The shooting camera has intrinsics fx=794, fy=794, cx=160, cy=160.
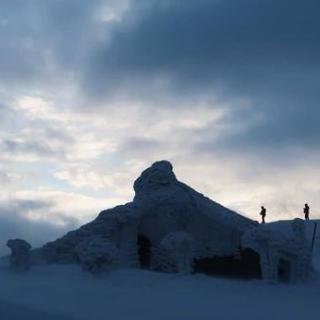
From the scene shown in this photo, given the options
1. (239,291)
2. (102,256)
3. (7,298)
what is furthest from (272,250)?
(7,298)

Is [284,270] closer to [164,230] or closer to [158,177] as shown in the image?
[164,230]

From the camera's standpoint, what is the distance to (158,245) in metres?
35.0

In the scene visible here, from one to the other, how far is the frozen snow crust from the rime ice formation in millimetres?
4303

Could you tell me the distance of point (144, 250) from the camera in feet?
117

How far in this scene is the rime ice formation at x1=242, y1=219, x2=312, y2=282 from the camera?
29.4 meters

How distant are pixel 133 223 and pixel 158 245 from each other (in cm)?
178

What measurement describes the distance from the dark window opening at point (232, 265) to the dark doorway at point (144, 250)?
224 cm

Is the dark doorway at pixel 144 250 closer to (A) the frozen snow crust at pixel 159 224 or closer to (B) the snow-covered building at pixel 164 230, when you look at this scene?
(B) the snow-covered building at pixel 164 230

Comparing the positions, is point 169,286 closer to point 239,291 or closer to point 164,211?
point 239,291

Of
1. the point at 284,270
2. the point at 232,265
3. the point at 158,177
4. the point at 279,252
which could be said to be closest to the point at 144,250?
the point at 158,177

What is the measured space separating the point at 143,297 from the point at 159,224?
33.0ft

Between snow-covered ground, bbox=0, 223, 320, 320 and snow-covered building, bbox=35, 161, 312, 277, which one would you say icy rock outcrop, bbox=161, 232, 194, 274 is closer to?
snow-covered ground, bbox=0, 223, 320, 320

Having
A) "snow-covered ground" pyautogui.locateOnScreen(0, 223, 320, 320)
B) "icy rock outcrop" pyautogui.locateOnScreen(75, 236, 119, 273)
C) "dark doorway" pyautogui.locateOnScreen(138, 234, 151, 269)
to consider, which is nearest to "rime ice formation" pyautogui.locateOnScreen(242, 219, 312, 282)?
"snow-covered ground" pyautogui.locateOnScreen(0, 223, 320, 320)

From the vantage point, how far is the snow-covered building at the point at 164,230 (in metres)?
33.8
